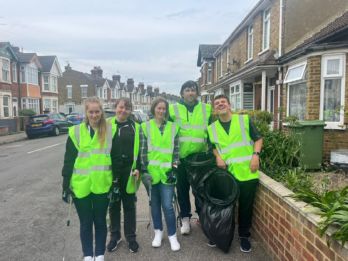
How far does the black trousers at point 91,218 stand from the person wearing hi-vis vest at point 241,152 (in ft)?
4.19

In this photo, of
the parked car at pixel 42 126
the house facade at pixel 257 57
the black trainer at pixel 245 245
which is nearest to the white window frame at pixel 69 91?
the parked car at pixel 42 126

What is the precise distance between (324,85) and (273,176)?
535 cm

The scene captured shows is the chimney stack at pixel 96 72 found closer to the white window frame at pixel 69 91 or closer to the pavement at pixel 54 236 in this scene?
the white window frame at pixel 69 91

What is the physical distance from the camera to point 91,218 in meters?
3.18

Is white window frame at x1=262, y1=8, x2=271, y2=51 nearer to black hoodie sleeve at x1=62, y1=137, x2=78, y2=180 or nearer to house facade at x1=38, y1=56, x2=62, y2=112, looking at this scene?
black hoodie sleeve at x1=62, y1=137, x2=78, y2=180

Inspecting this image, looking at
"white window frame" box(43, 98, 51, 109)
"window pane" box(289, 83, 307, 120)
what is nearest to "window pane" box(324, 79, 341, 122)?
"window pane" box(289, 83, 307, 120)

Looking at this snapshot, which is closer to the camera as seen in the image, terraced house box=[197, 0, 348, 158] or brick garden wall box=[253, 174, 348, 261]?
brick garden wall box=[253, 174, 348, 261]

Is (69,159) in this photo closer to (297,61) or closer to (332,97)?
(332,97)

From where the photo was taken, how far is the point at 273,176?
4.16 meters

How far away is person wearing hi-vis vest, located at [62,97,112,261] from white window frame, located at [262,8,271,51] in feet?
37.9

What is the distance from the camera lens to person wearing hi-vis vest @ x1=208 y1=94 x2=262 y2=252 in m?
3.43

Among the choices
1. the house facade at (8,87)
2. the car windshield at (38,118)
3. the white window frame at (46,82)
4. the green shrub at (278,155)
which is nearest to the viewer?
the green shrub at (278,155)

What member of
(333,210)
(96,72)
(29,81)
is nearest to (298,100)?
(333,210)

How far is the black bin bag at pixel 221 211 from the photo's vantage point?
11.0 feet
